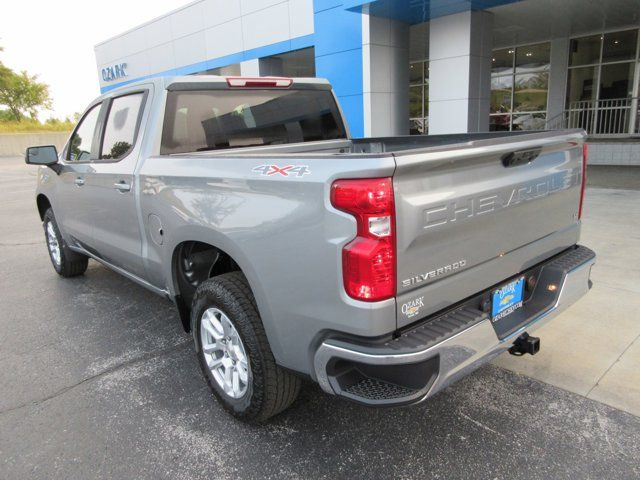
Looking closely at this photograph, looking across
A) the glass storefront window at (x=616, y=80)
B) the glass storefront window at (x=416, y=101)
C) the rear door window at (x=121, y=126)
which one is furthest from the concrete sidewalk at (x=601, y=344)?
the glass storefront window at (x=416, y=101)

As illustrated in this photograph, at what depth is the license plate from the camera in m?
2.55

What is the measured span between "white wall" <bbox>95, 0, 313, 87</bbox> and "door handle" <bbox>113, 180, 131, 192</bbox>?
13.0 metres

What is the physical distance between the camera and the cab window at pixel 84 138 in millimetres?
4430

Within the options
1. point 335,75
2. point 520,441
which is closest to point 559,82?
point 335,75

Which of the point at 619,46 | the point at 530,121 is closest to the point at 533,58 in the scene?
the point at 530,121

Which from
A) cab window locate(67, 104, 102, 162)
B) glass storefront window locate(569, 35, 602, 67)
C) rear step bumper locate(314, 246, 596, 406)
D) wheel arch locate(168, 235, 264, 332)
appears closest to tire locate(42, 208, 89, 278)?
cab window locate(67, 104, 102, 162)

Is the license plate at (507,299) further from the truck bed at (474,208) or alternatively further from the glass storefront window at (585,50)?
the glass storefront window at (585,50)

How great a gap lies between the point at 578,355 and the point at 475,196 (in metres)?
1.93

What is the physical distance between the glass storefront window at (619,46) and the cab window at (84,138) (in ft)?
54.8

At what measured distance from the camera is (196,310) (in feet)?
9.78

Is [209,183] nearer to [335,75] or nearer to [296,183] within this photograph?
[296,183]

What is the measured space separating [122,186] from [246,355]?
176cm

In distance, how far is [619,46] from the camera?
15758 millimetres

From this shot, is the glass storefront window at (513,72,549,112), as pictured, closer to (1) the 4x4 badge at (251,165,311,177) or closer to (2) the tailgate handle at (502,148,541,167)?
(2) the tailgate handle at (502,148,541,167)
